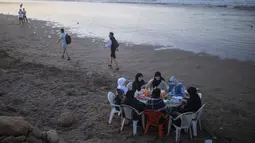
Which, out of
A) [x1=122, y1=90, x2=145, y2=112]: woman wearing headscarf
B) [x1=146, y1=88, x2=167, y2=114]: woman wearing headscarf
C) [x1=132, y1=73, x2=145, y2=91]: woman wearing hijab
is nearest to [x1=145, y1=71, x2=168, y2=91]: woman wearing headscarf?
[x1=132, y1=73, x2=145, y2=91]: woman wearing hijab

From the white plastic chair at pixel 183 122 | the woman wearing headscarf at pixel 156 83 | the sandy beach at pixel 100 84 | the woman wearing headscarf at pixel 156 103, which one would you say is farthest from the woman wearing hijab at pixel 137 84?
the white plastic chair at pixel 183 122

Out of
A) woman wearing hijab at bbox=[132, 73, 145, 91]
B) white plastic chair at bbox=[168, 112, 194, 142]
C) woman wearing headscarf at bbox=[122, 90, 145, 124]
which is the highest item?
woman wearing hijab at bbox=[132, 73, 145, 91]

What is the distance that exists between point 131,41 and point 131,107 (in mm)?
15982

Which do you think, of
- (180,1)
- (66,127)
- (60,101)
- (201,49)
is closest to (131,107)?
(66,127)

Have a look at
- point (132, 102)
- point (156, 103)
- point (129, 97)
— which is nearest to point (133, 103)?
point (132, 102)

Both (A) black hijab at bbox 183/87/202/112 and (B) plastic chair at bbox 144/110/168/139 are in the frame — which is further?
(A) black hijab at bbox 183/87/202/112

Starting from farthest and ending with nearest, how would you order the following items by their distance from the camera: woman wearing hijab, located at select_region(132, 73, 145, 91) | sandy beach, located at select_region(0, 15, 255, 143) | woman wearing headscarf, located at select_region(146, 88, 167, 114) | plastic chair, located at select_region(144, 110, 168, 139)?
woman wearing hijab, located at select_region(132, 73, 145, 91) < sandy beach, located at select_region(0, 15, 255, 143) < woman wearing headscarf, located at select_region(146, 88, 167, 114) < plastic chair, located at select_region(144, 110, 168, 139)

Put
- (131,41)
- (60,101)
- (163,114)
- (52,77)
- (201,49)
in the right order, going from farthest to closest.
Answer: (131,41) < (201,49) < (52,77) < (60,101) < (163,114)

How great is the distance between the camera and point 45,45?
19.1 meters

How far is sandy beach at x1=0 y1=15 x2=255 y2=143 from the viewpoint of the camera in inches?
286

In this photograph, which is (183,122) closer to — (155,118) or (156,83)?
(155,118)

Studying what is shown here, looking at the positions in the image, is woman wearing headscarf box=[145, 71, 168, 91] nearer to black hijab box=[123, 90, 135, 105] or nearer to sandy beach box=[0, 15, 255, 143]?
black hijab box=[123, 90, 135, 105]

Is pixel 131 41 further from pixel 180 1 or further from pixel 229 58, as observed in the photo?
pixel 180 1

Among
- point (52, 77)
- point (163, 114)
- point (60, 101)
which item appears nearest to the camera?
point (163, 114)
